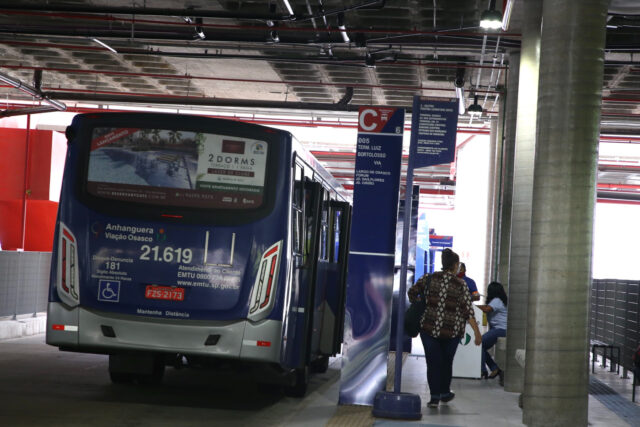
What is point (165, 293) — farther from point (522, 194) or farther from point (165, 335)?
point (522, 194)

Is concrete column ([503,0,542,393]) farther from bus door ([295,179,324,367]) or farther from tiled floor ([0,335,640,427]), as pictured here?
bus door ([295,179,324,367])

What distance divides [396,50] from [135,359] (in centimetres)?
1060

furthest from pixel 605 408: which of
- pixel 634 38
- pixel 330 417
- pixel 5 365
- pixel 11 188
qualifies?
pixel 11 188

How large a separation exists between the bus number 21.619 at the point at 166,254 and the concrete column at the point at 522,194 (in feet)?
18.0

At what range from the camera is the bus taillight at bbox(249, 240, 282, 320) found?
8.88m

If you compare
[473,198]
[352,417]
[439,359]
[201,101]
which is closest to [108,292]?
[352,417]

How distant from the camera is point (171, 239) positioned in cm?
895

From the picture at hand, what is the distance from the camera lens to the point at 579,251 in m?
8.83

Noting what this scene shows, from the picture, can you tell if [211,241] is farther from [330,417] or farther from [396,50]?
[396,50]

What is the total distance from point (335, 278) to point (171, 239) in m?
4.49

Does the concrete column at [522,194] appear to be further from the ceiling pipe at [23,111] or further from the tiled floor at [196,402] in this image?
the ceiling pipe at [23,111]

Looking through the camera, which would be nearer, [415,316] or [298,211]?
[298,211]

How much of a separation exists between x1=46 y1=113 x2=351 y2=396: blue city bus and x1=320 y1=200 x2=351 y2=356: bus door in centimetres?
331

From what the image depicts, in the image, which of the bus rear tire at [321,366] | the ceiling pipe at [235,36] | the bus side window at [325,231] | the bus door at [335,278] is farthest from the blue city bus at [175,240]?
the ceiling pipe at [235,36]
